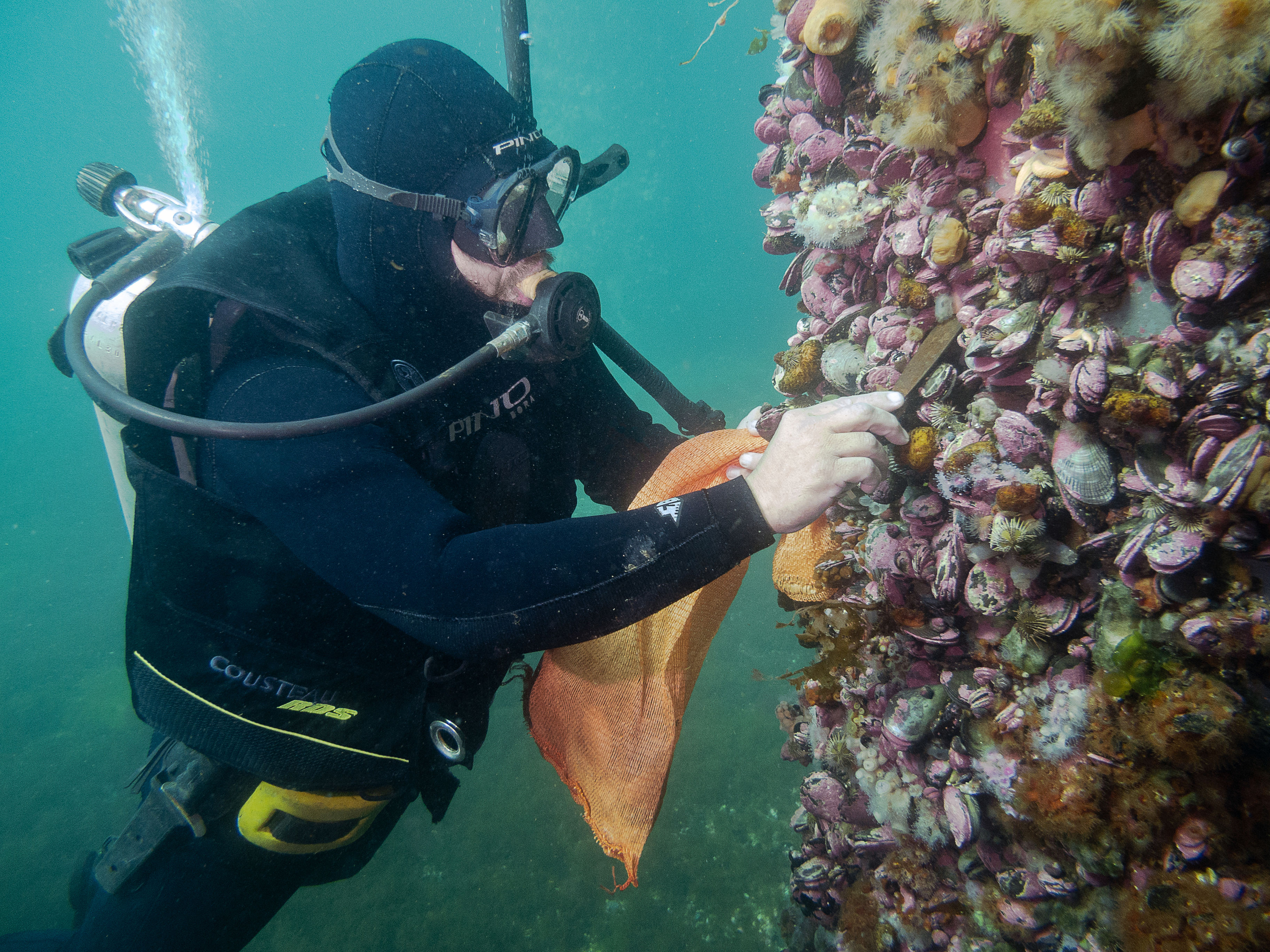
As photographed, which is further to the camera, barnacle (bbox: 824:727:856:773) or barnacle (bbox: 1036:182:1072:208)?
barnacle (bbox: 824:727:856:773)

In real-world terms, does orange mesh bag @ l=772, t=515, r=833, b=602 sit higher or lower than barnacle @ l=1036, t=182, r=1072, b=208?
lower

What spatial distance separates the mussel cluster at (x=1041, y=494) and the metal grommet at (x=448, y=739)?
1614mm

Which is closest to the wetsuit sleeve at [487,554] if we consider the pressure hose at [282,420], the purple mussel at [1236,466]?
the pressure hose at [282,420]

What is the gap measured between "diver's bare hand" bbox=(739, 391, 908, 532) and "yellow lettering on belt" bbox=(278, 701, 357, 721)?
79.5 inches

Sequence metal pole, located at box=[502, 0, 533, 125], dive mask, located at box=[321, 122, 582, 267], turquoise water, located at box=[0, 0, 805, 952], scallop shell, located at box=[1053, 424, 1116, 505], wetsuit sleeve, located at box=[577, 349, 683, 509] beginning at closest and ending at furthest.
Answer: scallop shell, located at box=[1053, 424, 1116, 505]
dive mask, located at box=[321, 122, 582, 267]
metal pole, located at box=[502, 0, 533, 125]
wetsuit sleeve, located at box=[577, 349, 683, 509]
turquoise water, located at box=[0, 0, 805, 952]

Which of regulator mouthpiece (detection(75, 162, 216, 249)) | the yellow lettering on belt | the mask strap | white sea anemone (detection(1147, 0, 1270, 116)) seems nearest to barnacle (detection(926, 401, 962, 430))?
white sea anemone (detection(1147, 0, 1270, 116))

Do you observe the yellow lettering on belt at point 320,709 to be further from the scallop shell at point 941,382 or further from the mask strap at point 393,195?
the scallop shell at point 941,382

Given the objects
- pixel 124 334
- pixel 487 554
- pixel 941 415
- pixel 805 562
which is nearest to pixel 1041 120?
pixel 941 415

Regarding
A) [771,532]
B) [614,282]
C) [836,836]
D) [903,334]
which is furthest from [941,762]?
[614,282]

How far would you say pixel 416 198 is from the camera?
7.56ft

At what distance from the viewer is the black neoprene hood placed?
7.53 ft

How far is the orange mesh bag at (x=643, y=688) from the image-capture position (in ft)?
7.95

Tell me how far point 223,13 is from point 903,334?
81.6 metres

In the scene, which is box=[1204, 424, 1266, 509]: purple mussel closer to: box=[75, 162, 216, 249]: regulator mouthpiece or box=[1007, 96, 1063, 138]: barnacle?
box=[1007, 96, 1063, 138]: barnacle
